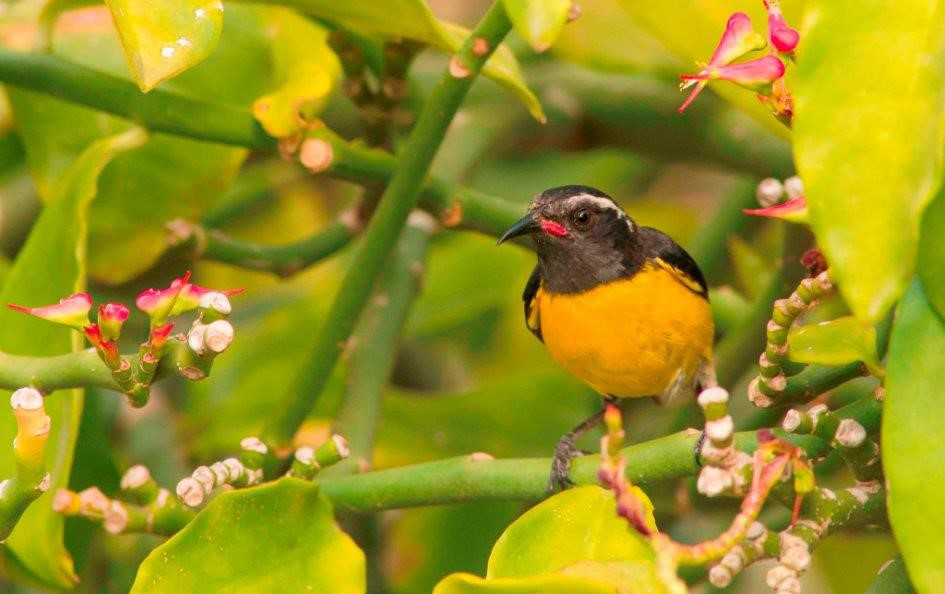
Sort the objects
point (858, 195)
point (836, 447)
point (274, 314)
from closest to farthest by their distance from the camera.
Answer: point (858, 195) → point (836, 447) → point (274, 314)

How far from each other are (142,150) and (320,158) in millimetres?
342

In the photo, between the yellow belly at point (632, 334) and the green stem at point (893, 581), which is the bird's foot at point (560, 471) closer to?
the yellow belly at point (632, 334)

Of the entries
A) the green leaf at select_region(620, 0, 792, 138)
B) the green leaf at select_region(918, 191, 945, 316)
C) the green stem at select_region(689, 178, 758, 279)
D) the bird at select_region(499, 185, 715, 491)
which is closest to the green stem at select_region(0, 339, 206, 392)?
the green leaf at select_region(918, 191, 945, 316)

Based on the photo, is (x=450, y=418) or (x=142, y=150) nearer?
(x=142, y=150)

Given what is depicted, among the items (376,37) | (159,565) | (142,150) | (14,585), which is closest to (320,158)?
(376,37)

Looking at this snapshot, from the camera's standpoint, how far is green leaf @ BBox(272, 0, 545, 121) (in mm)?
1269

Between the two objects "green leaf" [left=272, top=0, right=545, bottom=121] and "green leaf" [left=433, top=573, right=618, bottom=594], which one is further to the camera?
"green leaf" [left=272, top=0, right=545, bottom=121]

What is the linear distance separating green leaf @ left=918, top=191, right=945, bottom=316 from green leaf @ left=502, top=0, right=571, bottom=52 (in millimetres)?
280

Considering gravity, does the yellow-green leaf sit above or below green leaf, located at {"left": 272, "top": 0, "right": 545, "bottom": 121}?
below

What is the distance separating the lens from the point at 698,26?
1.45m

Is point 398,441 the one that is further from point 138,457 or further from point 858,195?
point 858,195

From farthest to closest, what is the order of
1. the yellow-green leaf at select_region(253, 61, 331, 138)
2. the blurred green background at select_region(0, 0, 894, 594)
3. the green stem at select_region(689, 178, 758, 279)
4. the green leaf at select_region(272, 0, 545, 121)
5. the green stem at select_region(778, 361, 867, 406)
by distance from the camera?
the green stem at select_region(689, 178, 758, 279)
the blurred green background at select_region(0, 0, 894, 594)
the yellow-green leaf at select_region(253, 61, 331, 138)
the green leaf at select_region(272, 0, 545, 121)
the green stem at select_region(778, 361, 867, 406)

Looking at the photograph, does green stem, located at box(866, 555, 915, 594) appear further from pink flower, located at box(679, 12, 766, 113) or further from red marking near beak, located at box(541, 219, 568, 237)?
red marking near beak, located at box(541, 219, 568, 237)

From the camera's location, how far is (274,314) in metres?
2.18
